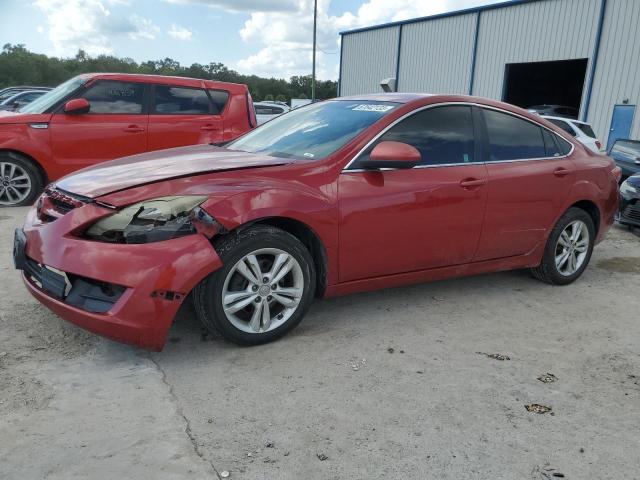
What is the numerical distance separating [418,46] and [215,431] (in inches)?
984

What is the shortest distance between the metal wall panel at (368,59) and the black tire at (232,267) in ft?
81.6

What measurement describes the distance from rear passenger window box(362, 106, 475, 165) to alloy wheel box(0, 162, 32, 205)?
5.27 metres

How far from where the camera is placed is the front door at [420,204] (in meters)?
3.50

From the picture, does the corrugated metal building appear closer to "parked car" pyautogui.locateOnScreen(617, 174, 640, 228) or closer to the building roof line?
the building roof line

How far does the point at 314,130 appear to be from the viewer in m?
3.95

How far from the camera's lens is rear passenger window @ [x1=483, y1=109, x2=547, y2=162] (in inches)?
167

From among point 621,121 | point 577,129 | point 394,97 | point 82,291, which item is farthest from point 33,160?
point 621,121

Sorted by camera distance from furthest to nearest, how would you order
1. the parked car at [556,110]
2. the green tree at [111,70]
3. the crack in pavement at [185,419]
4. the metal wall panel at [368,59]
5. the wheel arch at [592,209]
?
the green tree at [111,70]
the metal wall panel at [368,59]
the parked car at [556,110]
the wheel arch at [592,209]
the crack in pavement at [185,419]

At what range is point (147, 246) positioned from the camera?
9.24ft

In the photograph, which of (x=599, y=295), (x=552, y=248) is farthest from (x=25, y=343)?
(x=599, y=295)

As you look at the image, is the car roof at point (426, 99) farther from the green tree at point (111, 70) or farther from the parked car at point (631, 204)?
the green tree at point (111, 70)

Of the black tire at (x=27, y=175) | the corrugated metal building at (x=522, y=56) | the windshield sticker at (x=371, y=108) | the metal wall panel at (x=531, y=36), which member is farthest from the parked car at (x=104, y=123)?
the metal wall panel at (x=531, y=36)

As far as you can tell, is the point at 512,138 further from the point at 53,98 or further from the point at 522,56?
the point at 522,56

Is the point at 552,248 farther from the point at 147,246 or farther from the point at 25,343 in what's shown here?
the point at 25,343
